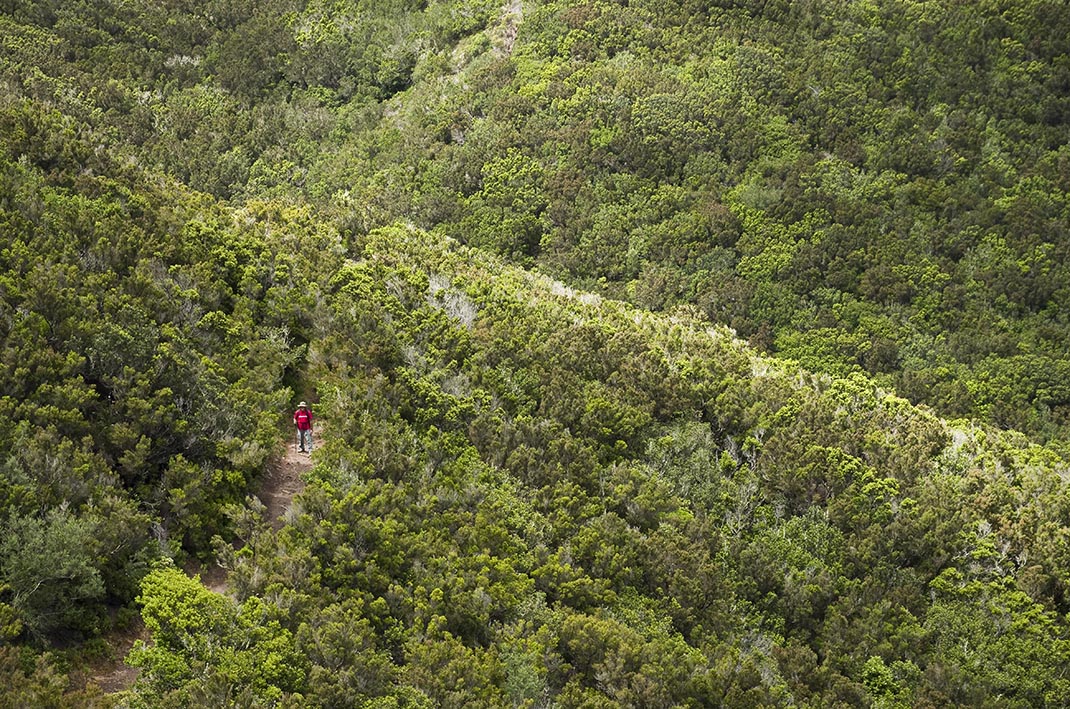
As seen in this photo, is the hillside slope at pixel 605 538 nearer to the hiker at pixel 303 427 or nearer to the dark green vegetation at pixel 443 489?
the dark green vegetation at pixel 443 489

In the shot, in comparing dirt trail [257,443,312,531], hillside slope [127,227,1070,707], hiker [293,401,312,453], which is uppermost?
hiker [293,401,312,453]

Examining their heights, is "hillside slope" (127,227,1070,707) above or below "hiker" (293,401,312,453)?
below

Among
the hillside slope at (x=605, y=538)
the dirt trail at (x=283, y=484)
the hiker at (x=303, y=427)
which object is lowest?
the hillside slope at (x=605, y=538)

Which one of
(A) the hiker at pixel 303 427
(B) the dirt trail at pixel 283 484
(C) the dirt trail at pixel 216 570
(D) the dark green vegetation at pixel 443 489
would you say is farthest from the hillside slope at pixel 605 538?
(B) the dirt trail at pixel 283 484

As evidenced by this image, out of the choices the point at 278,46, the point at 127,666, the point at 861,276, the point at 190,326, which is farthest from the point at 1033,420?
the point at 278,46

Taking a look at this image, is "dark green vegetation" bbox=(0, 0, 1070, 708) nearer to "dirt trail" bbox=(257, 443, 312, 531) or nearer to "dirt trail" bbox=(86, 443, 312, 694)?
"dirt trail" bbox=(86, 443, 312, 694)

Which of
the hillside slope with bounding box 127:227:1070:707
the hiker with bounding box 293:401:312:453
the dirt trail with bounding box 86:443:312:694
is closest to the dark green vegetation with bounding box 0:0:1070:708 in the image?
the hillside slope with bounding box 127:227:1070:707

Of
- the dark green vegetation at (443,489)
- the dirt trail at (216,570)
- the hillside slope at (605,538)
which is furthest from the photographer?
the hillside slope at (605,538)

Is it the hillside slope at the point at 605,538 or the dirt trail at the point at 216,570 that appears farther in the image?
the hillside slope at the point at 605,538
